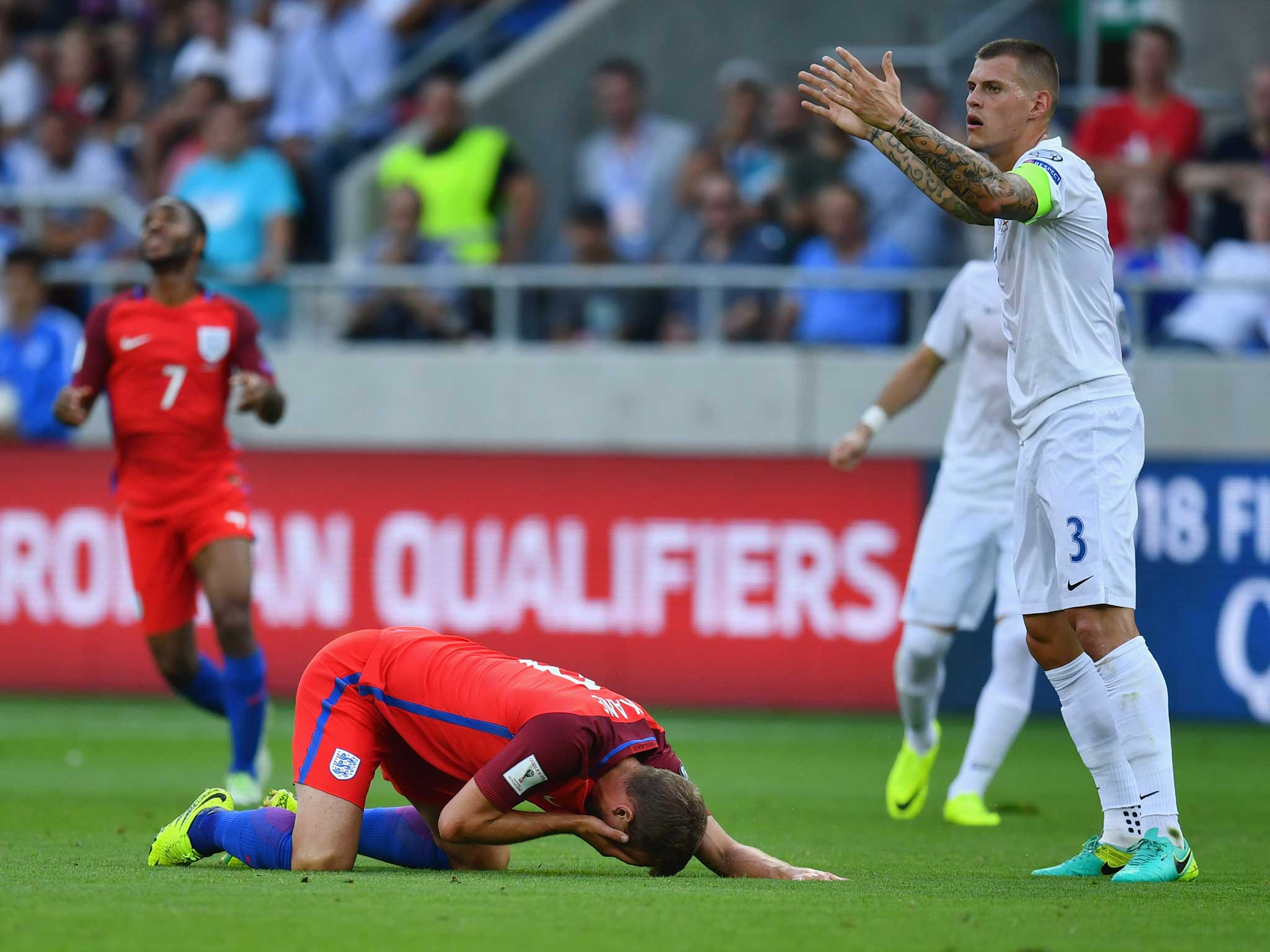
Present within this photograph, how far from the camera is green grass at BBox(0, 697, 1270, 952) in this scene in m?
4.87

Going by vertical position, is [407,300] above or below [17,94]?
below

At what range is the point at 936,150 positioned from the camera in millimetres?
5758

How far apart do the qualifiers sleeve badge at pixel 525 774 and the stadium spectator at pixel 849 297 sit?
28.6 ft

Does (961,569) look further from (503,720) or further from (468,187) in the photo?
(468,187)

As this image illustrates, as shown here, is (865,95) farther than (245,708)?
No

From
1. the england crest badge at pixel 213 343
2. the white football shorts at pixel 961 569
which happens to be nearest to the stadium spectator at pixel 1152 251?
the white football shorts at pixel 961 569

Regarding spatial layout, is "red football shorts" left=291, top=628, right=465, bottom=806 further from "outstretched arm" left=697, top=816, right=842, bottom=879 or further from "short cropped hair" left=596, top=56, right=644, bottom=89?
"short cropped hair" left=596, top=56, right=644, bottom=89

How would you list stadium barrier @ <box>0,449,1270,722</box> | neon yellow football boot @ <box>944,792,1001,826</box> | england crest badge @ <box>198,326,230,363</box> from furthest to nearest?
stadium barrier @ <box>0,449,1270,722</box> < england crest badge @ <box>198,326,230,363</box> < neon yellow football boot @ <box>944,792,1001,826</box>

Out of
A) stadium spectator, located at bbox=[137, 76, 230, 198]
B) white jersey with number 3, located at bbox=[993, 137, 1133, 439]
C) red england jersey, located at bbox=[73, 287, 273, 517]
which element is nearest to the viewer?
white jersey with number 3, located at bbox=[993, 137, 1133, 439]

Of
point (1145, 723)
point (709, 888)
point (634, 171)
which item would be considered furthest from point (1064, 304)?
point (634, 171)

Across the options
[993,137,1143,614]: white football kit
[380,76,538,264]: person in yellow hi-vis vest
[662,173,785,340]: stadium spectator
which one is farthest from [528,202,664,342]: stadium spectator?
[993,137,1143,614]: white football kit

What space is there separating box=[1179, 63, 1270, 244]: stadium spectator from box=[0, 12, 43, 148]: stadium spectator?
10.1 m

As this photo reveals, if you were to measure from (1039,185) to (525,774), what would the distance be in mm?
2381

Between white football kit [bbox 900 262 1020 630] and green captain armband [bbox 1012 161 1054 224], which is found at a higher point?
green captain armband [bbox 1012 161 1054 224]
